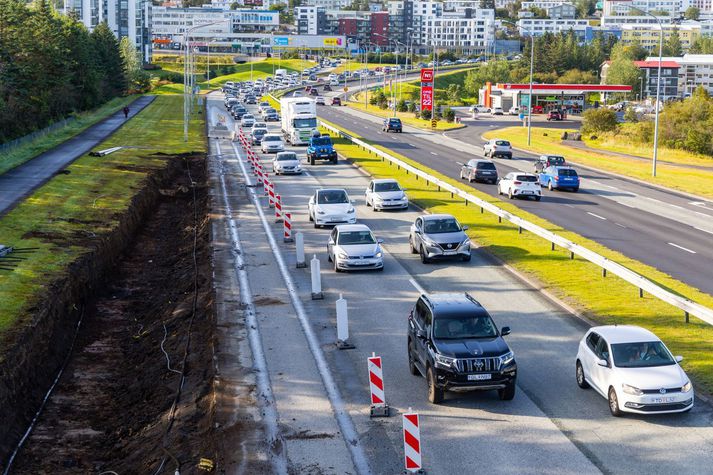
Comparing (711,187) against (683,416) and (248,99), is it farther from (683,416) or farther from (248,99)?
(248,99)

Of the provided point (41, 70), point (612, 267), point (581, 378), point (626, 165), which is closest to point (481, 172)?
point (626, 165)

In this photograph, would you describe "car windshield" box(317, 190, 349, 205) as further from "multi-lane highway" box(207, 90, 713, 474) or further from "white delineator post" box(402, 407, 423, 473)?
"white delineator post" box(402, 407, 423, 473)

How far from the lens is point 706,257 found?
113 feet

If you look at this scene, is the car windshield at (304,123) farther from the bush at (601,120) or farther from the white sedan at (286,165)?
the bush at (601,120)

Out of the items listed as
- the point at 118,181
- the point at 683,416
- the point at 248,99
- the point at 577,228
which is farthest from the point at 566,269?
the point at 248,99

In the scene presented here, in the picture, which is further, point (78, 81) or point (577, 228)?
point (78, 81)

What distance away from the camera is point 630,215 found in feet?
150

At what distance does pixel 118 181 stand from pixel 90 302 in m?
22.5

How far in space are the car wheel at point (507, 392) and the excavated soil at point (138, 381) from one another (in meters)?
5.48

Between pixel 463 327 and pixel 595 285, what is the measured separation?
10272mm

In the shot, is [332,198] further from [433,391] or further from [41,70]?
[41,70]

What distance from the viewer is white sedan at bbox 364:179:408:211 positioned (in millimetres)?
43844

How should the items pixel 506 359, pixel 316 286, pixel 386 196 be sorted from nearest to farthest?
pixel 506 359 → pixel 316 286 → pixel 386 196

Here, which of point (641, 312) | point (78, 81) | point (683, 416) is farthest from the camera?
point (78, 81)
